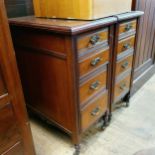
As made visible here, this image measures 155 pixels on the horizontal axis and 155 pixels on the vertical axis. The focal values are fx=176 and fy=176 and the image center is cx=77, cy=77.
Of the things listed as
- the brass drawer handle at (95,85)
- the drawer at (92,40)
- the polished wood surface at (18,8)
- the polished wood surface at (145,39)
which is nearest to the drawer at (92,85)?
the brass drawer handle at (95,85)

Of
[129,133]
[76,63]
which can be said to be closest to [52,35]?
[76,63]

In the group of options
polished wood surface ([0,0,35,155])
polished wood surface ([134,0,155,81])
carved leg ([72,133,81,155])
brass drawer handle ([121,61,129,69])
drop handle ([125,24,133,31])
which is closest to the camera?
polished wood surface ([0,0,35,155])

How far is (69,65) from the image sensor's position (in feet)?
3.20

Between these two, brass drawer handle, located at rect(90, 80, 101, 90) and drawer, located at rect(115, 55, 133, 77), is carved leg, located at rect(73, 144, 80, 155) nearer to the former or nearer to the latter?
brass drawer handle, located at rect(90, 80, 101, 90)

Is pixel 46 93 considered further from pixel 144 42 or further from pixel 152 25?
pixel 152 25

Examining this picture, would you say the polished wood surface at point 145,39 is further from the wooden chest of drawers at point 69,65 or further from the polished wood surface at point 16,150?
the polished wood surface at point 16,150

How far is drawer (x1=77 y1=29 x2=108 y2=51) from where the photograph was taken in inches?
38.6

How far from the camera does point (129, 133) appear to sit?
1.50m

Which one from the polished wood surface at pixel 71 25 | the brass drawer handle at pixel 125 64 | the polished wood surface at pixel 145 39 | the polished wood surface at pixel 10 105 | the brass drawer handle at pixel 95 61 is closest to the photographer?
the polished wood surface at pixel 10 105

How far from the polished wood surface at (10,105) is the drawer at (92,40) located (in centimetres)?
37

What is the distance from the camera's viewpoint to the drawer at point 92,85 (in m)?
1.13

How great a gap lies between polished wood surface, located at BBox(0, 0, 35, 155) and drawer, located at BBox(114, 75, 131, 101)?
0.83m

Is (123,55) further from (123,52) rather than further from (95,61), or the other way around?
(95,61)

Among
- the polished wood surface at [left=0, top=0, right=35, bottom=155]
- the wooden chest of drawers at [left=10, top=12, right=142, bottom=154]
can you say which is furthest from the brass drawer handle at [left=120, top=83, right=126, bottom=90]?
the polished wood surface at [left=0, top=0, right=35, bottom=155]
